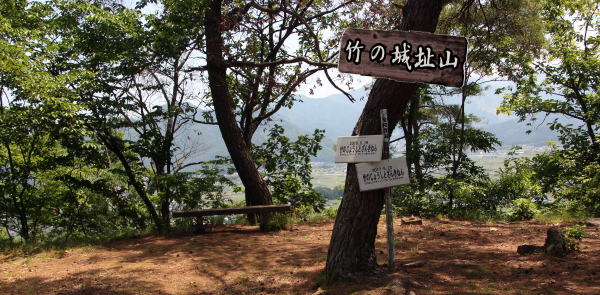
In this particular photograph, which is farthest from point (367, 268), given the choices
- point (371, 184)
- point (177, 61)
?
point (177, 61)

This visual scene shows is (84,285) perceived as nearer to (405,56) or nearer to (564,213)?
(405,56)

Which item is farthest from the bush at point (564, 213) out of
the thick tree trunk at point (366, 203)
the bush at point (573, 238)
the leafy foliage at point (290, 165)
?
the thick tree trunk at point (366, 203)

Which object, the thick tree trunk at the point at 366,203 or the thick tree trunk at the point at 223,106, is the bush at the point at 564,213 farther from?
the thick tree trunk at the point at 223,106

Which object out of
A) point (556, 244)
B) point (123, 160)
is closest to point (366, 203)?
point (556, 244)

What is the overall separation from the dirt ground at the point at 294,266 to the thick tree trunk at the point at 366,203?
0.20 m

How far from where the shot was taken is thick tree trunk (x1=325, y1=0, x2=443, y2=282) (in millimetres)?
4012

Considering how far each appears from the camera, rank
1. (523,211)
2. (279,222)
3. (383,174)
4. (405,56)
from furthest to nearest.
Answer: (523,211), (279,222), (383,174), (405,56)

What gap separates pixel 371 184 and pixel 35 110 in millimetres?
5949

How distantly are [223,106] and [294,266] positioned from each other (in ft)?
12.3

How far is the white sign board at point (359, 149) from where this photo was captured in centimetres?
373

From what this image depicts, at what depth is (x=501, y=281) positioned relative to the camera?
4.03 m

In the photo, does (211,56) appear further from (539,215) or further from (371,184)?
(539,215)

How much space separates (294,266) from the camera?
5.08m

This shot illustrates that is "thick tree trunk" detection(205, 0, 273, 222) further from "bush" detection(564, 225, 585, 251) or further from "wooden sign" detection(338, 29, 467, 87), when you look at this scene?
"bush" detection(564, 225, 585, 251)
